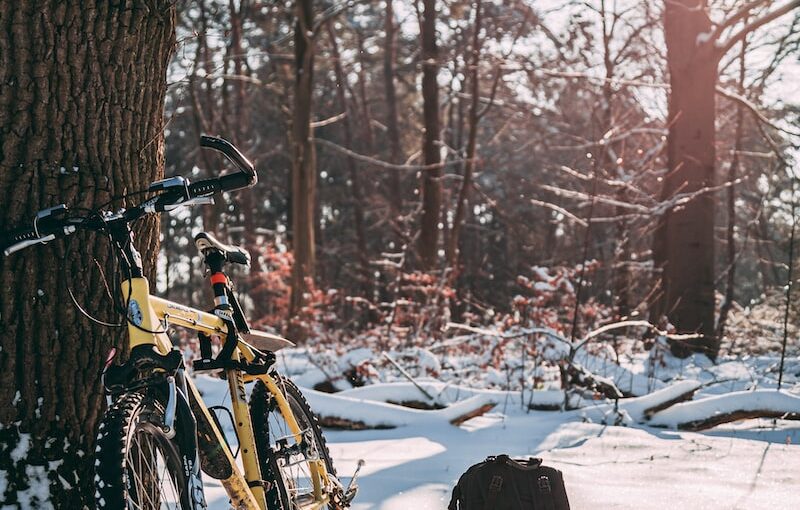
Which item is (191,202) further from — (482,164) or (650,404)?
(482,164)

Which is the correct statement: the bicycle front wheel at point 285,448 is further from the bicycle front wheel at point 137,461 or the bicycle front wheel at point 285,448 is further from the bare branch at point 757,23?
the bare branch at point 757,23

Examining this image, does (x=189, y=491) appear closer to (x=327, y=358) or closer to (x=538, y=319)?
(x=327, y=358)

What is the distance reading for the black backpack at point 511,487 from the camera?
3.25 metres

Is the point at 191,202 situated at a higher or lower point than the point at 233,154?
lower

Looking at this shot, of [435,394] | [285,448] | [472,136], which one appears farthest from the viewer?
[472,136]

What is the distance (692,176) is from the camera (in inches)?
421

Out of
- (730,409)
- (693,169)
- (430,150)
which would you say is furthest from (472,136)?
(730,409)

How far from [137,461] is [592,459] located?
334 cm

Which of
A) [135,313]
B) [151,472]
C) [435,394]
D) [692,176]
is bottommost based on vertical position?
[435,394]

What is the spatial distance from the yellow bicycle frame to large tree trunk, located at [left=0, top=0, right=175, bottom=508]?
582mm

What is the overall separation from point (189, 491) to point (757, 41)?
1588 centimetres

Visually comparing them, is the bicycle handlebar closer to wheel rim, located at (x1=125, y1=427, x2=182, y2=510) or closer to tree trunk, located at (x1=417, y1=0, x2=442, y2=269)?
wheel rim, located at (x1=125, y1=427, x2=182, y2=510)

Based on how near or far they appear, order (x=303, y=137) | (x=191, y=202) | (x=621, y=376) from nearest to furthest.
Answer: (x=191, y=202)
(x=621, y=376)
(x=303, y=137)

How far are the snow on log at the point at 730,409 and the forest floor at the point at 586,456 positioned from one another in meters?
0.10
